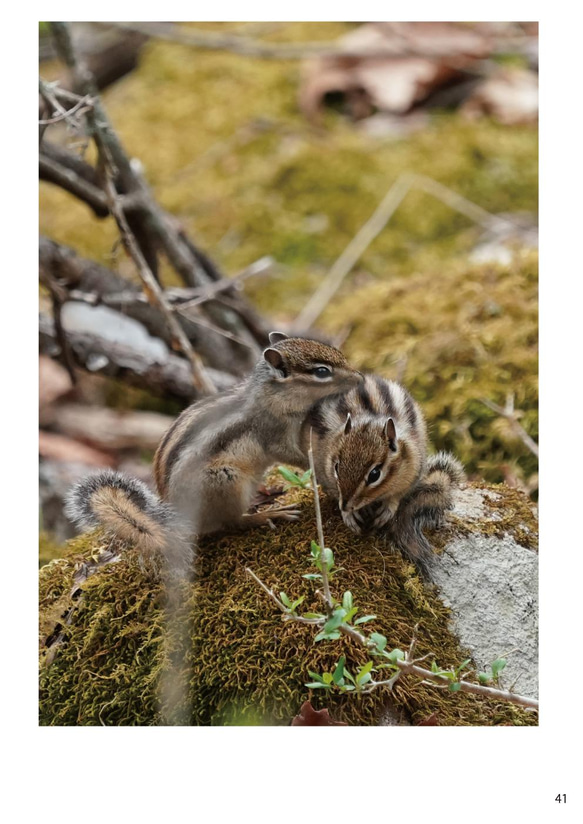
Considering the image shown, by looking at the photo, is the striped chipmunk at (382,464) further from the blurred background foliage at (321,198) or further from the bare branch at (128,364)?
the blurred background foliage at (321,198)

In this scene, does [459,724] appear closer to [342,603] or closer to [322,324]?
[342,603]

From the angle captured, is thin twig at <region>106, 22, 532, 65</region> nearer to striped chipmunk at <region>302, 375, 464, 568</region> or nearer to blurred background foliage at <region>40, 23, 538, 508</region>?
blurred background foliage at <region>40, 23, 538, 508</region>

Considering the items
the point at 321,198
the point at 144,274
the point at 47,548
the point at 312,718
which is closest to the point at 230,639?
the point at 312,718

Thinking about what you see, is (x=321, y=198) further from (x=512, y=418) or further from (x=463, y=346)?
(x=512, y=418)

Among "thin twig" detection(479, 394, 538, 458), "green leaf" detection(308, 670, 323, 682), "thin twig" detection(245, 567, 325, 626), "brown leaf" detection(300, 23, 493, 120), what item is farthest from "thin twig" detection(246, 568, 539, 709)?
"brown leaf" detection(300, 23, 493, 120)
